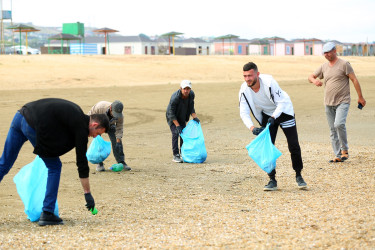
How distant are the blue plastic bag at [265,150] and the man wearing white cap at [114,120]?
210cm

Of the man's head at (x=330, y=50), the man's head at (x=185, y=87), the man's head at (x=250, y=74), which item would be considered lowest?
the man's head at (x=185, y=87)

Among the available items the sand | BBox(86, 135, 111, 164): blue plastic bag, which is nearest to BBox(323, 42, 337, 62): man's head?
the sand

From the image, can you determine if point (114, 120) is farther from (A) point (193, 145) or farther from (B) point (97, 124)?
(B) point (97, 124)

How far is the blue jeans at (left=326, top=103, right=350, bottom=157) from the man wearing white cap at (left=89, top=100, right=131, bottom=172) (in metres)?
3.22

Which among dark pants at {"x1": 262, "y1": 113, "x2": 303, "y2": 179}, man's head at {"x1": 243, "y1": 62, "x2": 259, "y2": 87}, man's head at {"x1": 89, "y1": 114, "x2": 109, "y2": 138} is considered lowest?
dark pants at {"x1": 262, "y1": 113, "x2": 303, "y2": 179}

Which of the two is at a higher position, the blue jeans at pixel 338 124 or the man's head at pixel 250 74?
the man's head at pixel 250 74

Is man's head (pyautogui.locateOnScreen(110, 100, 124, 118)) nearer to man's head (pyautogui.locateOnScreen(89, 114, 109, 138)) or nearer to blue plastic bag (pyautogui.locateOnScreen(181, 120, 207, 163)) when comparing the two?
blue plastic bag (pyautogui.locateOnScreen(181, 120, 207, 163))

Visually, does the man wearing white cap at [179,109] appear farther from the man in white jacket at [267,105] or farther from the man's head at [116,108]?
the man in white jacket at [267,105]

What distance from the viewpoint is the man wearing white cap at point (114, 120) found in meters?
7.74

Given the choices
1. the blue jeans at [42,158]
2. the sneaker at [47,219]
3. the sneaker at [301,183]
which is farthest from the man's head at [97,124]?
the sneaker at [301,183]

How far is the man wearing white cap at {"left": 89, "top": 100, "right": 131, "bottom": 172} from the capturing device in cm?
774

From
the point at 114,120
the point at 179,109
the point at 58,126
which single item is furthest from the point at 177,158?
the point at 58,126

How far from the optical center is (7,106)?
16.3 m

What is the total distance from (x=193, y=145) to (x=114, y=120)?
166 centimetres
